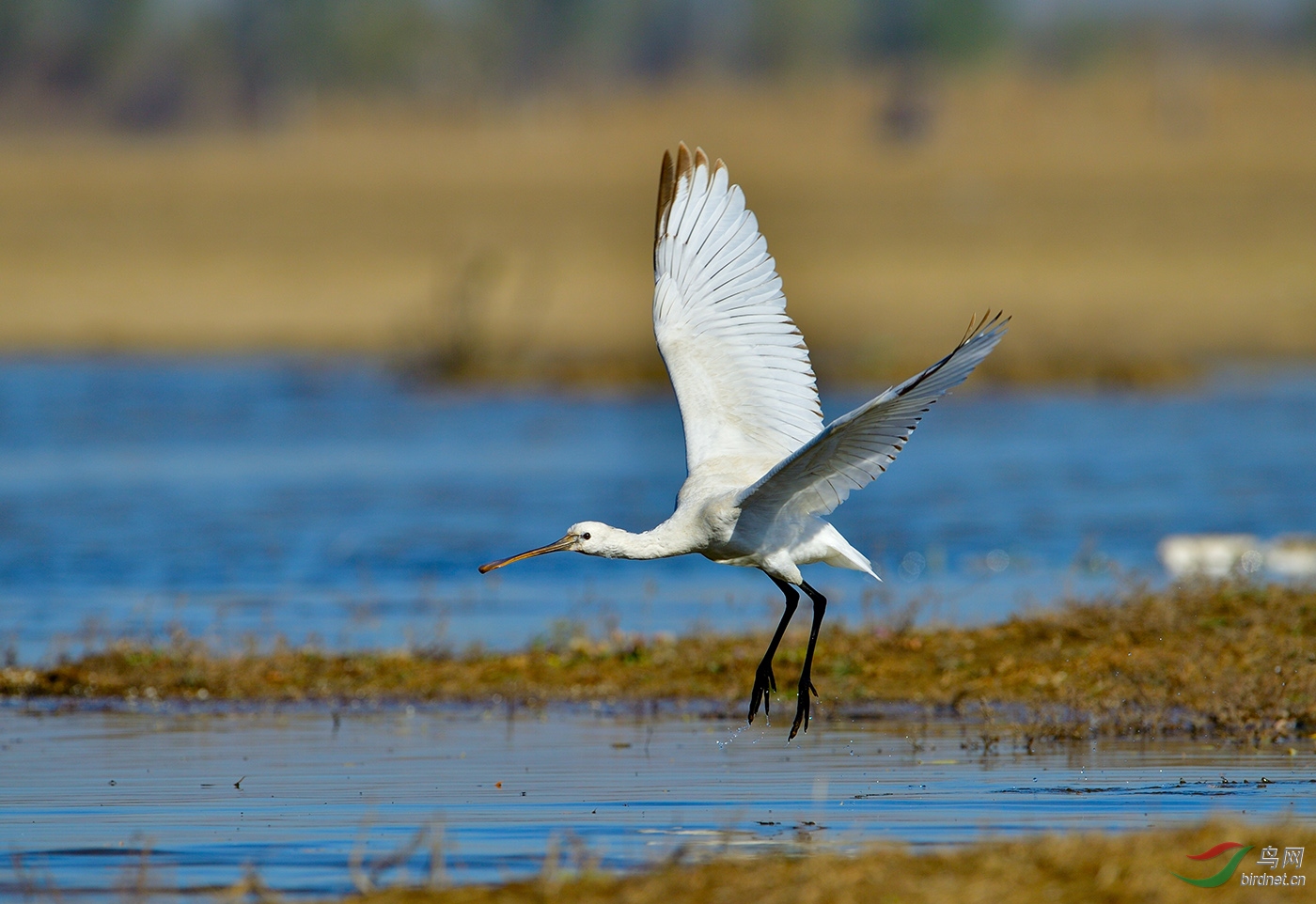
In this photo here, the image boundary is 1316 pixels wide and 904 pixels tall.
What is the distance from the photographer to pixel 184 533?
1847 centimetres

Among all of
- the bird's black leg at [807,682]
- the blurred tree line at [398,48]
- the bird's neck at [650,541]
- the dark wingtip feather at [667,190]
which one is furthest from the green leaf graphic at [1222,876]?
the blurred tree line at [398,48]

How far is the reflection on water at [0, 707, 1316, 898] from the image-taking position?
7.27 meters

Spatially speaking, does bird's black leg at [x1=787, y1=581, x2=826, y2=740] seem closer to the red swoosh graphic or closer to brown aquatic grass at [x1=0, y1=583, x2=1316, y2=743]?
brown aquatic grass at [x1=0, y1=583, x2=1316, y2=743]

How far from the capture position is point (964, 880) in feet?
19.8

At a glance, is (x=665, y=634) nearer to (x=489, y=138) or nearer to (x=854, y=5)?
(x=489, y=138)

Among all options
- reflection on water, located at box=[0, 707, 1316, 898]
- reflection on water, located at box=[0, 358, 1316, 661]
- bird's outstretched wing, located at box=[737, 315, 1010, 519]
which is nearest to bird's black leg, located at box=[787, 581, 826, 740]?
reflection on water, located at box=[0, 707, 1316, 898]

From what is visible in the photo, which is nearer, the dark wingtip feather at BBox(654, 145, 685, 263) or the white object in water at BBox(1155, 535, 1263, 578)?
the dark wingtip feather at BBox(654, 145, 685, 263)

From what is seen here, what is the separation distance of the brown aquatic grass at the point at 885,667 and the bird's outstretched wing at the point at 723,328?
1.48 meters

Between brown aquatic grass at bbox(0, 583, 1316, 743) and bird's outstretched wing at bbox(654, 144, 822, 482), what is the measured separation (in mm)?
1480

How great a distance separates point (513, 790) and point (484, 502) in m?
12.3

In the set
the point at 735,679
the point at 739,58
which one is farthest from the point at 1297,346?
the point at 739,58

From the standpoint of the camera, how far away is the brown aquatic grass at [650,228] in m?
35.8

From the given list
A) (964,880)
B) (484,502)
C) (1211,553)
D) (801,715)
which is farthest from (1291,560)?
(484,502)

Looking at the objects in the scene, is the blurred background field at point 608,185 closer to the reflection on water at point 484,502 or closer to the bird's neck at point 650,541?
the reflection on water at point 484,502
